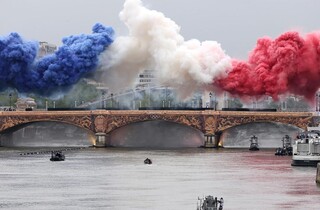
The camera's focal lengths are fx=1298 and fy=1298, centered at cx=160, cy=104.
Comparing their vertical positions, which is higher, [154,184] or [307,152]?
[307,152]

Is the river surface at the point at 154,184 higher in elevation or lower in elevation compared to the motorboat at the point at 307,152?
lower

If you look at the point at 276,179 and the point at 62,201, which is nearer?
the point at 62,201

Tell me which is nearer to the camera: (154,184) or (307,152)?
(154,184)

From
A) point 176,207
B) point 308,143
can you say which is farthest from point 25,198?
point 308,143

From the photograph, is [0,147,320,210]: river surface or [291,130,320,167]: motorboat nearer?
[0,147,320,210]: river surface

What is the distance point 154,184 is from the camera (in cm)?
15288

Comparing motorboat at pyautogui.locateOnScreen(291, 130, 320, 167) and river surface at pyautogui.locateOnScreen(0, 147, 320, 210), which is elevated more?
motorboat at pyautogui.locateOnScreen(291, 130, 320, 167)

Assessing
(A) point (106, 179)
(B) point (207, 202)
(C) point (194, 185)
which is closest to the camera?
(B) point (207, 202)

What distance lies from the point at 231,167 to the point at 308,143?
1158 cm

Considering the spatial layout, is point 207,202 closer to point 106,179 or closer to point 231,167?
point 106,179

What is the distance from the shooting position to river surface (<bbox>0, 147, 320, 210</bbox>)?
131750 mm

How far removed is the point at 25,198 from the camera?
137 m

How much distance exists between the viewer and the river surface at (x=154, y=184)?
13175 centimetres

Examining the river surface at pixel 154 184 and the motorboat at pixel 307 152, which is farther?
the motorboat at pixel 307 152
